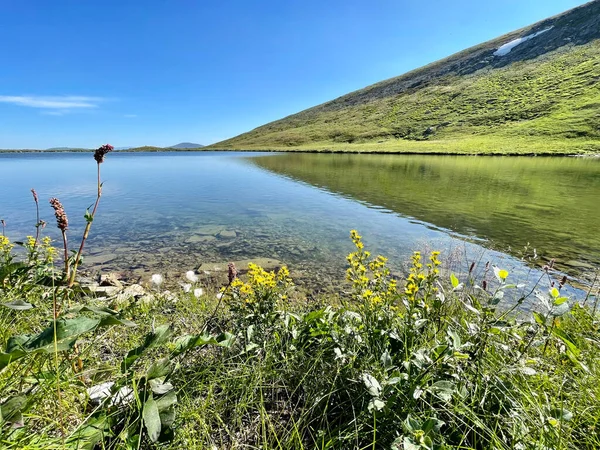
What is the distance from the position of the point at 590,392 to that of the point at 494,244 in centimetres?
1068

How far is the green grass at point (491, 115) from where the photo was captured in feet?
225

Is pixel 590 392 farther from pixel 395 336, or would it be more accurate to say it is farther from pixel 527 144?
pixel 527 144

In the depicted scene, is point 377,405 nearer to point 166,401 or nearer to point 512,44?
point 166,401

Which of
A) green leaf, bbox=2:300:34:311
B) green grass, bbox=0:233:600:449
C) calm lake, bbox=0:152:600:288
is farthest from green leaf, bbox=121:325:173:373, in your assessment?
calm lake, bbox=0:152:600:288

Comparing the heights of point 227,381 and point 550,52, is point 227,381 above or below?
below

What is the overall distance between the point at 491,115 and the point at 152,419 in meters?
120

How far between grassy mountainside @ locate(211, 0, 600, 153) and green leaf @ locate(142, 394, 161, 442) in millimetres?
74492

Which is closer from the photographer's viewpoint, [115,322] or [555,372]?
[115,322]

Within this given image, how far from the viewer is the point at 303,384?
2783 mm

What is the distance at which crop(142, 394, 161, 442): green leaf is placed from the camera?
5.92 feet

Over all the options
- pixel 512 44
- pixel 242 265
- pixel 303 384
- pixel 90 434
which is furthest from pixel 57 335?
pixel 512 44

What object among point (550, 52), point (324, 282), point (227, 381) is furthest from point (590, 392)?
point (550, 52)

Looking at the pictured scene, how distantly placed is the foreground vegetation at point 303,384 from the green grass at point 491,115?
Result: 71.3 meters

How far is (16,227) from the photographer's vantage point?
14.7m
